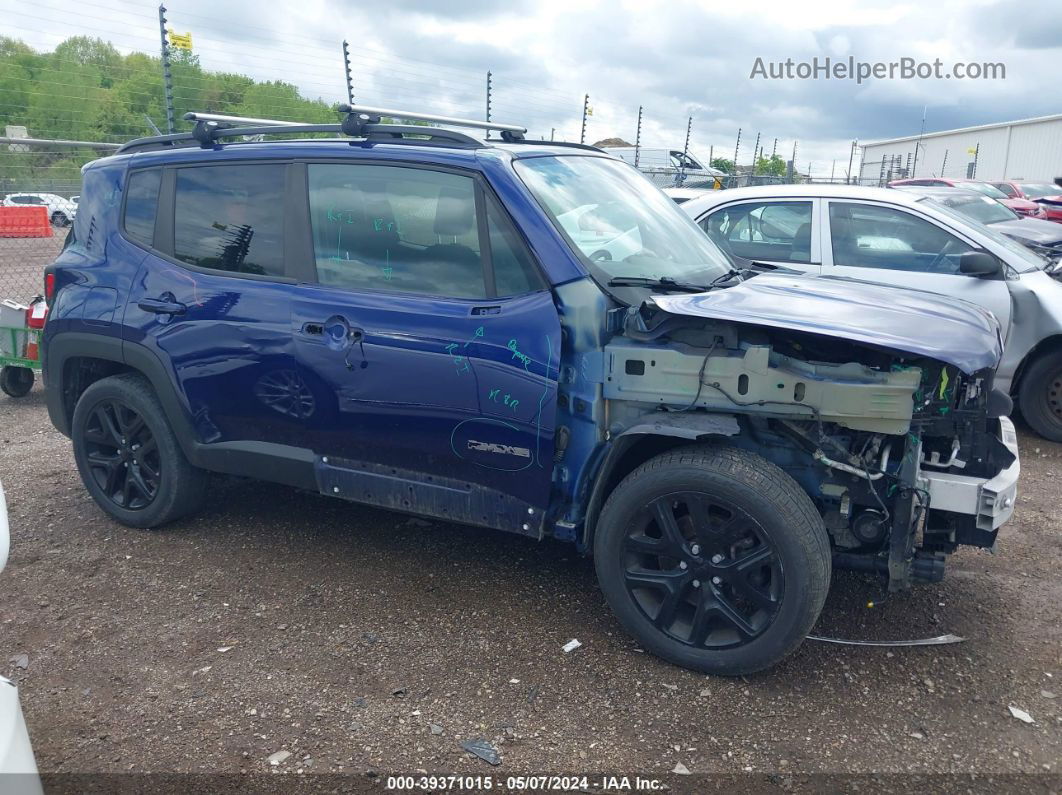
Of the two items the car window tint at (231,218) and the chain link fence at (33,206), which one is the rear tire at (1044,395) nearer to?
the car window tint at (231,218)

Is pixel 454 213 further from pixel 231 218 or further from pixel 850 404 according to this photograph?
pixel 850 404

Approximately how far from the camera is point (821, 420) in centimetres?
310

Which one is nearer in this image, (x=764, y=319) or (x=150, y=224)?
(x=764, y=319)

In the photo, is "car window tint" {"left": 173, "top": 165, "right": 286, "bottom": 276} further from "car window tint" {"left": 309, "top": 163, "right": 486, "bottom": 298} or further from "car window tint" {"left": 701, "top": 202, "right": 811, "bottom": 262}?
"car window tint" {"left": 701, "top": 202, "right": 811, "bottom": 262}

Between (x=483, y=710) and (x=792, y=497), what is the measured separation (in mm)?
1330

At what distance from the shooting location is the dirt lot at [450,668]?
9.58 ft

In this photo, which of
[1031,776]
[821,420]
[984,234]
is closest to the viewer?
[1031,776]

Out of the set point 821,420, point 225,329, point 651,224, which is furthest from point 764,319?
point 225,329

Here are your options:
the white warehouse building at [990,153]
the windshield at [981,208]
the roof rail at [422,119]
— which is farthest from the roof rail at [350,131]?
the white warehouse building at [990,153]

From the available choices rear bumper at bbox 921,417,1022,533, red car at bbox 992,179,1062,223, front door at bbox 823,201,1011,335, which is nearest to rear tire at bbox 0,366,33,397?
front door at bbox 823,201,1011,335

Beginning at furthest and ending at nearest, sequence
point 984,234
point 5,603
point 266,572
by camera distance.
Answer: point 984,234, point 266,572, point 5,603

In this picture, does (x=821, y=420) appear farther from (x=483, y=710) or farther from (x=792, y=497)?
(x=483, y=710)

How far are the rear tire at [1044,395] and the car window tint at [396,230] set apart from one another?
4.43m

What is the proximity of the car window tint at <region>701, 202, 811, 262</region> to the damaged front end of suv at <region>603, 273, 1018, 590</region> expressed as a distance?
3081 millimetres
